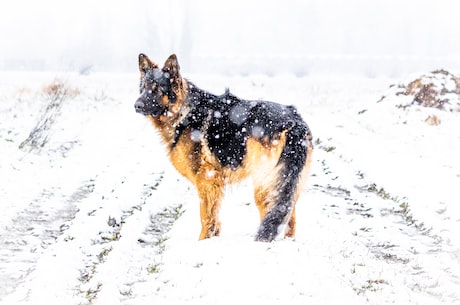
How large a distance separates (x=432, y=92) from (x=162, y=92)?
1451cm

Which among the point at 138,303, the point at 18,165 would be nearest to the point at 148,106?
the point at 138,303

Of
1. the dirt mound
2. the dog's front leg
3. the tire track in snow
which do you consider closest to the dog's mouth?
the dog's front leg

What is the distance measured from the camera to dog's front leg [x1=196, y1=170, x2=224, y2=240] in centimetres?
594

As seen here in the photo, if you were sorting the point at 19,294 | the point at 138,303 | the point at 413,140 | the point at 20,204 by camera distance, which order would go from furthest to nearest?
the point at 413,140 < the point at 20,204 < the point at 19,294 < the point at 138,303

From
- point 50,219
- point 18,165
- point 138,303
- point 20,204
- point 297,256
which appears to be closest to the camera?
point 138,303

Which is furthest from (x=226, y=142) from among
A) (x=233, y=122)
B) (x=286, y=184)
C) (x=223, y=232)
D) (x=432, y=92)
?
(x=432, y=92)

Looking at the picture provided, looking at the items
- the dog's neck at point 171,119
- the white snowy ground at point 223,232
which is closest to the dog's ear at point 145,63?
the dog's neck at point 171,119

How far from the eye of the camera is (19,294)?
4.88 meters

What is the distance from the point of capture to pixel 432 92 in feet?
59.0

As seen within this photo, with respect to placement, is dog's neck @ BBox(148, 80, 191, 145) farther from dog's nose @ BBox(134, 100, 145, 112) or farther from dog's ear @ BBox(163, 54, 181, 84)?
dog's nose @ BBox(134, 100, 145, 112)

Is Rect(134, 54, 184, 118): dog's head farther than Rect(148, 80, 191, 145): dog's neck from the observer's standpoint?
No

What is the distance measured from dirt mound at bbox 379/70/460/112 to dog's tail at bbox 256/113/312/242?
13.9 metres

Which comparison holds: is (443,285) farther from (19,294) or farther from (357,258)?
(19,294)

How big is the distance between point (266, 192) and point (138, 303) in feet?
5.98
